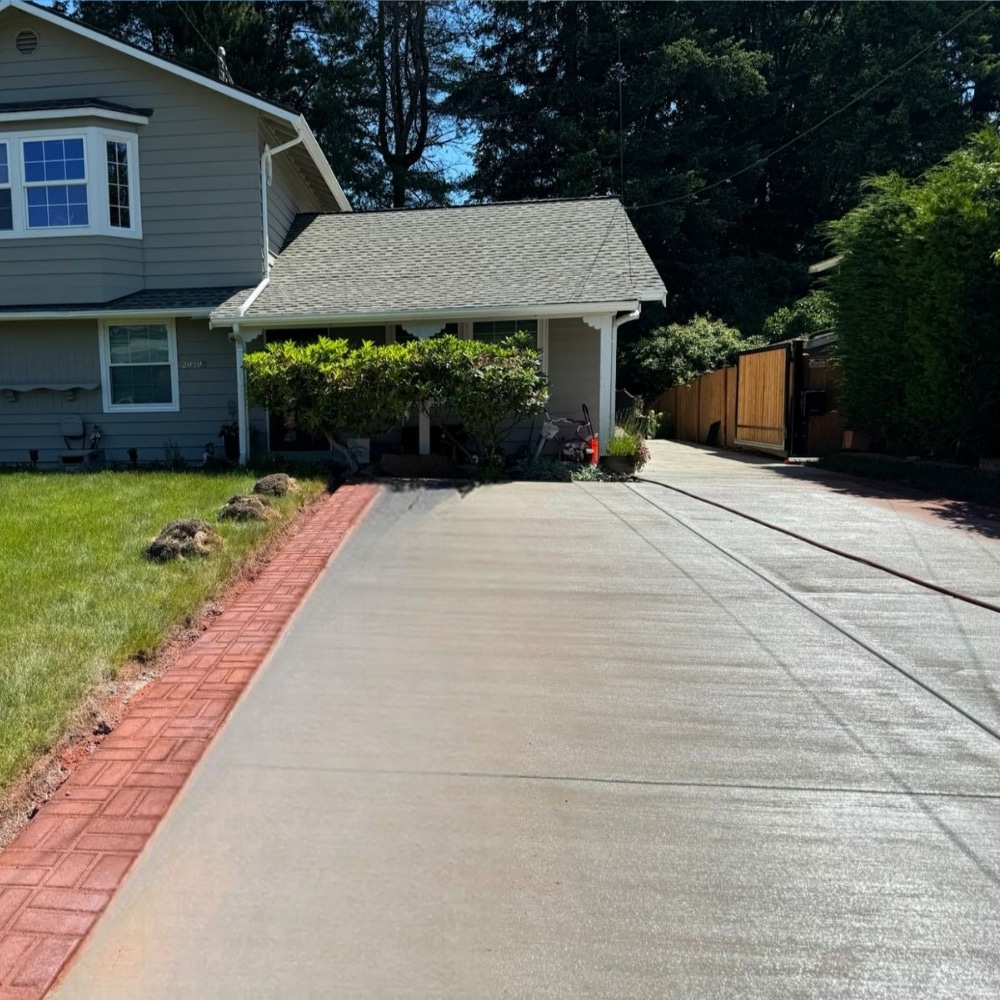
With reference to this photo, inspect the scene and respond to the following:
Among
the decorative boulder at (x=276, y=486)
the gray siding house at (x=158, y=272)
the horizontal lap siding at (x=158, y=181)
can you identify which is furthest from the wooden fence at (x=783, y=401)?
the decorative boulder at (x=276, y=486)

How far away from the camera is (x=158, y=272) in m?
13.0

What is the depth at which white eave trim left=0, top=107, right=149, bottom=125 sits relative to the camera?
12156mm

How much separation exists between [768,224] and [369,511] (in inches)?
1154

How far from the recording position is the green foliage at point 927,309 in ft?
33.2

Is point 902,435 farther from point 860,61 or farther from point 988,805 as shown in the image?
point 860,61

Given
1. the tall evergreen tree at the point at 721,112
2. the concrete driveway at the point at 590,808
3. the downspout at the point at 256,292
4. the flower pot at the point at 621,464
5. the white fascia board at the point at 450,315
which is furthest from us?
the tall evergreen tree at the point at 721,112

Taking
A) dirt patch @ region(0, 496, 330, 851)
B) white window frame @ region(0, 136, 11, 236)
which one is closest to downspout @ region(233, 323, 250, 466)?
white window frame @ region(0, 136, 11, 236)

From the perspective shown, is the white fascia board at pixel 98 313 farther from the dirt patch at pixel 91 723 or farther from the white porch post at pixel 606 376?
the dirt patch at pixel 91 723

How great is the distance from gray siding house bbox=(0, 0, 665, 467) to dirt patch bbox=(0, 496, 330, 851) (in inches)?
280

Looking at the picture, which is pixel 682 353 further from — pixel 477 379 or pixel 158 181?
pixel 158 181

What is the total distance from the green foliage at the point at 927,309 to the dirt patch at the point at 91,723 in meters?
9.42

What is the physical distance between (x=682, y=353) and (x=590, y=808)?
70.5ft

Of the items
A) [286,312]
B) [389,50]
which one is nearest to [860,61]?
[389,50]

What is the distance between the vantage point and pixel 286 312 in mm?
11859
